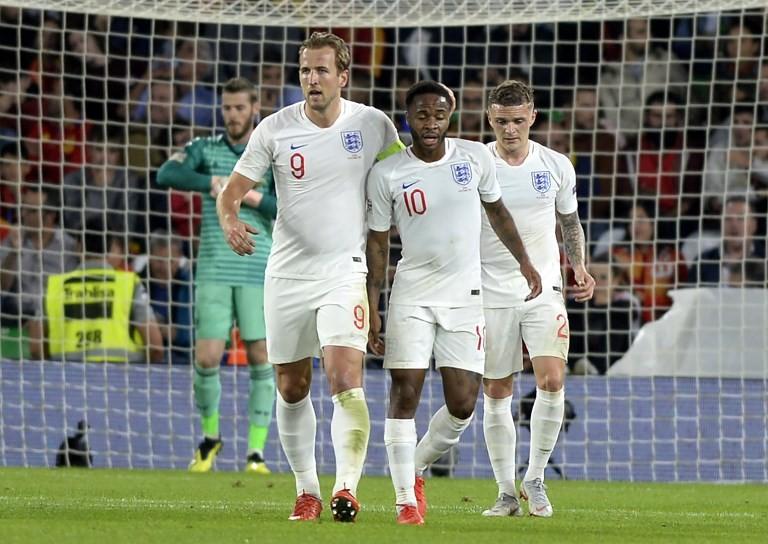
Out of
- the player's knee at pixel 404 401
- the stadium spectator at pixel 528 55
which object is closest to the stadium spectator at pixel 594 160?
the stadium spectator at pixel 528 55

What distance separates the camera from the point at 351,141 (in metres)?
6.52

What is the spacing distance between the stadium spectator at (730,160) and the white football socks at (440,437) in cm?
696

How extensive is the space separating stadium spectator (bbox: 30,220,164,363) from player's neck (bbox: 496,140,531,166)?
5.06 meters

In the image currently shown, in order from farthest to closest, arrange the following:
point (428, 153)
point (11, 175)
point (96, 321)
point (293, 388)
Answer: point (11, 175) → point (96, 321) → point (293, 388) → point (428, 153)

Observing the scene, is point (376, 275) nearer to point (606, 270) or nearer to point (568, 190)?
point (568, 190)

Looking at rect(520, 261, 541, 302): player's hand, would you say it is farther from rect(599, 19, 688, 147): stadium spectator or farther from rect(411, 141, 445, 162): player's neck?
rect(599, 19, 688, 147): stadium spectator

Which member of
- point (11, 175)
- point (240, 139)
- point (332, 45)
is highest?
point (332, 45)

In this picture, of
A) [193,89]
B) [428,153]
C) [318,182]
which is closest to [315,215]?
[318,182]

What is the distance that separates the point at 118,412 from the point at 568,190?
4936mm

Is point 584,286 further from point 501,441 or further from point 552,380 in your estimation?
point 501,441

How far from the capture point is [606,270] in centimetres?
1302

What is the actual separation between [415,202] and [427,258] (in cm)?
24

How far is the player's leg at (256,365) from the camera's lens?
10383 mm

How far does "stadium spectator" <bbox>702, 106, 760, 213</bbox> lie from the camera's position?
1368cm
